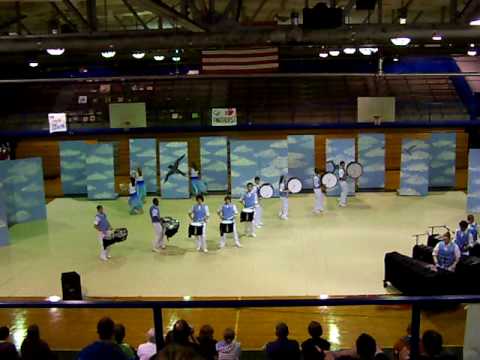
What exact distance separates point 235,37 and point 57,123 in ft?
61.8

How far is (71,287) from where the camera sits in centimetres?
1412

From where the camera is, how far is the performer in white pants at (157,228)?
729 inches

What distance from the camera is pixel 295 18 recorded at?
1540 cm

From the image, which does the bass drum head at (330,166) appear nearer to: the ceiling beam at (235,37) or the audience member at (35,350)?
the ceiling beam at (235,37)

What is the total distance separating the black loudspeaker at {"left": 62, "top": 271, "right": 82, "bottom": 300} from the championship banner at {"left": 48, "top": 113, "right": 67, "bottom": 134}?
18.4 meters

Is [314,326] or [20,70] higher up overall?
[20,70]

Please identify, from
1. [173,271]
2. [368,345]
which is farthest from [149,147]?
[368,345]

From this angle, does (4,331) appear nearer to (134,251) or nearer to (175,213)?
(134,251)

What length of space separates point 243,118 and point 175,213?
377 inches

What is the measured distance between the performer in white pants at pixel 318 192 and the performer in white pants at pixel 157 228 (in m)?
6.66

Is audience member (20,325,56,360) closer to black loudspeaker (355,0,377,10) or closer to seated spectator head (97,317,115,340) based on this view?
seated spectator head (97,317,115,340)

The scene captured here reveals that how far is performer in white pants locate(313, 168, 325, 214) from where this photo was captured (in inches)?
899

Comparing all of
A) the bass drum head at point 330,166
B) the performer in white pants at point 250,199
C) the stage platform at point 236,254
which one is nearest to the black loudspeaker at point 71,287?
the stage platform at point 236,254

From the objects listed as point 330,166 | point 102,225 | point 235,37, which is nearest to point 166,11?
point 235,37
